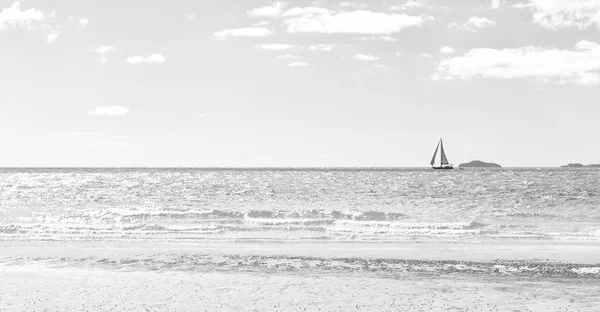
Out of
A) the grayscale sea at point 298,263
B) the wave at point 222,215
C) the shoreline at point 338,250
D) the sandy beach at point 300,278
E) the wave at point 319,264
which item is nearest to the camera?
the sandy beach at point 300,278

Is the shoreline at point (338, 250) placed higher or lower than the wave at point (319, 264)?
lower

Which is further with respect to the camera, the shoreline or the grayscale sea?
the shoreline

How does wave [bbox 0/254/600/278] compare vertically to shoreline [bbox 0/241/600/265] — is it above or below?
above

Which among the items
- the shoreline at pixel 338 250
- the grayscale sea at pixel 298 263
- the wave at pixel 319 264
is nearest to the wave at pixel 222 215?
the grayscale sea at pixel 298 263

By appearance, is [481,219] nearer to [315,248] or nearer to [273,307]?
[315,248]

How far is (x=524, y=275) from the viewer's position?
1816 cm

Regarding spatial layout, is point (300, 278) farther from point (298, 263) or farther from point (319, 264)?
point (298, 263)

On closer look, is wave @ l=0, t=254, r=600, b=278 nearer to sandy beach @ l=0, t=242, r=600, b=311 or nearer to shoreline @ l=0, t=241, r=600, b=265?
sandy beach @ l=0, t=242, r=600, b=311

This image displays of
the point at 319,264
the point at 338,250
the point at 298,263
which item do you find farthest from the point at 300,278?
the point at 338,250

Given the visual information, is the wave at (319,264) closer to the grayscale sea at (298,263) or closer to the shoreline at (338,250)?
the grayscale sea at (298,263)

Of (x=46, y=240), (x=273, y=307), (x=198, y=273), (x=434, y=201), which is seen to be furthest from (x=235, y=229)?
(x=434, y=201)

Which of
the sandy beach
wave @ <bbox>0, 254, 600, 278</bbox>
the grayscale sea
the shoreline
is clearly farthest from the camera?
the shoreline

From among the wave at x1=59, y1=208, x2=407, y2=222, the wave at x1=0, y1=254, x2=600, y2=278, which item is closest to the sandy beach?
the wave at x1=0, y1=254, x2=600, y2=278

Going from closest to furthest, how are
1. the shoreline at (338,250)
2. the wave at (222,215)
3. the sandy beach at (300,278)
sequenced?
the sandy beach at (300,278) < the shoreline at (338,250) < the wave at (222,215)
